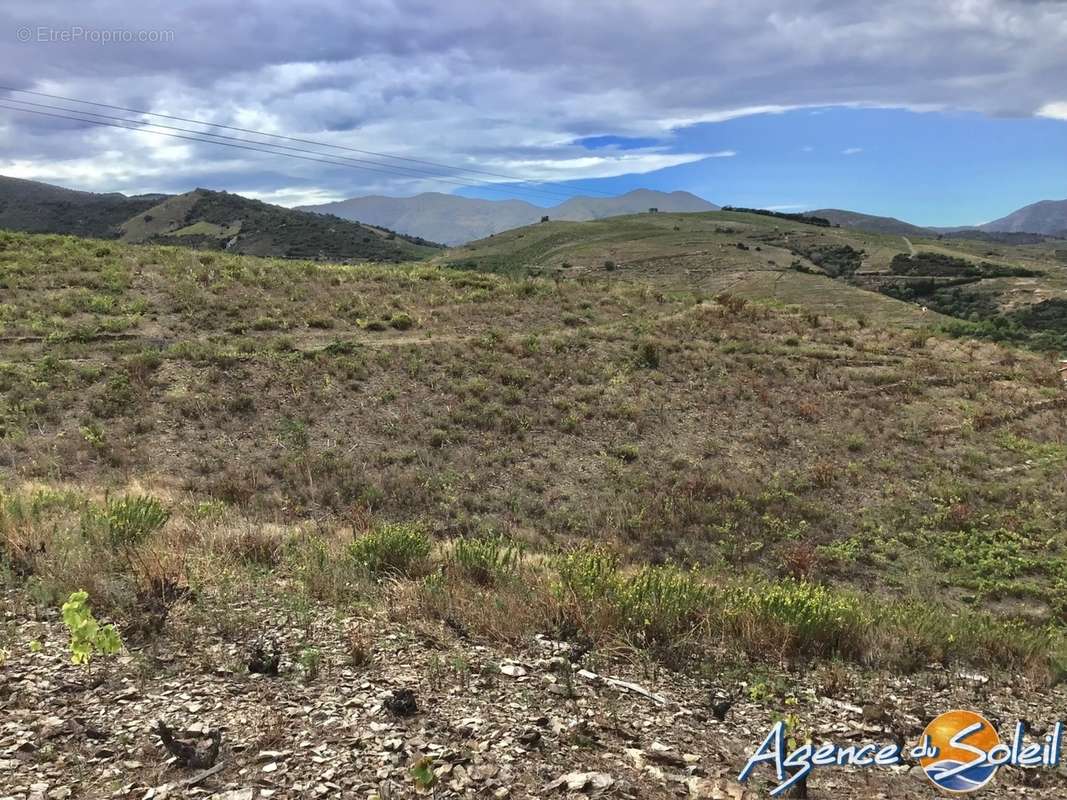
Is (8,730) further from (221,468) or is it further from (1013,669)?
(221,468)

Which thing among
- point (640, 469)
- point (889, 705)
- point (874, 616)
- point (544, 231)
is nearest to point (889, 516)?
point (640, 469)

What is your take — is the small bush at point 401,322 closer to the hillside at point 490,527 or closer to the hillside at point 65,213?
the hillside at point 490,527

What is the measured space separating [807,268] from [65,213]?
7705 inches

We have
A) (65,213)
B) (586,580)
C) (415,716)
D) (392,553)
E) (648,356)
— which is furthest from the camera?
(65,213)

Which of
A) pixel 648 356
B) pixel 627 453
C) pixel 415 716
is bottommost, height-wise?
pixel 627 453

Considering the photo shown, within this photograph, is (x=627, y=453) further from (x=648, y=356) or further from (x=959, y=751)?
(x=959, y=751)

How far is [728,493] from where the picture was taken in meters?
15.4

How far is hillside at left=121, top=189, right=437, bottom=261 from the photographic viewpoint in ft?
454

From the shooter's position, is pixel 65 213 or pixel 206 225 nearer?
Answer: pixel 206 225

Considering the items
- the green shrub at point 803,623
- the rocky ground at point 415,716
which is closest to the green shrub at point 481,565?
the rocky ground at point 415,716

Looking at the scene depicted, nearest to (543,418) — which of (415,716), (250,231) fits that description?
(415,716)

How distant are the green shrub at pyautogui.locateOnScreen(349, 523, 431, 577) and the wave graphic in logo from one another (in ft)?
16.7

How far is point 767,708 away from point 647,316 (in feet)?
87.4

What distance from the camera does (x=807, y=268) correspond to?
87.4 meters
